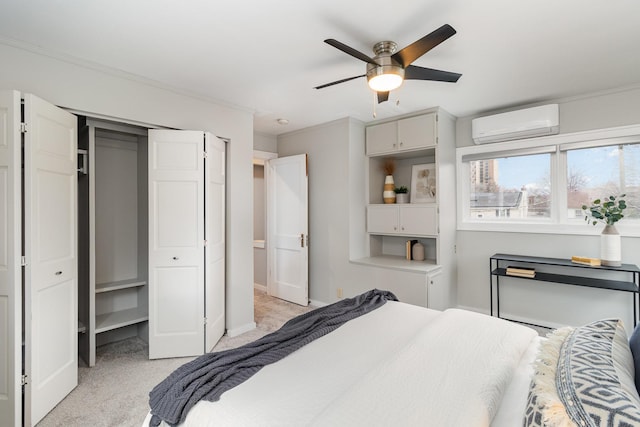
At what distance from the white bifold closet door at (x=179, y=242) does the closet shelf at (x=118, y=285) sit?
0.44 meters

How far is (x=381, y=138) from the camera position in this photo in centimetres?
391

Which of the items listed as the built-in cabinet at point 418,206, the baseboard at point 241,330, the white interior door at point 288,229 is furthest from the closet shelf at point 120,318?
the built-in cabinet at point 418,206

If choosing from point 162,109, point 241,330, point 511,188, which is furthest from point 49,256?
point 511,188

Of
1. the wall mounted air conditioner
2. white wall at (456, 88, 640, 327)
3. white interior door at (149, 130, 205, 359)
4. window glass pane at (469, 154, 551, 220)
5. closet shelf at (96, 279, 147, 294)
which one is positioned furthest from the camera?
window glass pane at (469, 154, 551, 220)

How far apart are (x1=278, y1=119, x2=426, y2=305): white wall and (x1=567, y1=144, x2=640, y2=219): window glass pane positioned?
7.15 feet

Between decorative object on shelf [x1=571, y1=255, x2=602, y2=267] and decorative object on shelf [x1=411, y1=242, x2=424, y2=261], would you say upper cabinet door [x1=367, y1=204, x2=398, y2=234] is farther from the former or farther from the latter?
decorative object on shelf [x1=571, y1=255, x2=602, y2=267]

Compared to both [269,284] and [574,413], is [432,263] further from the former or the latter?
[574,413]

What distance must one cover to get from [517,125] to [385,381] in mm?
Answer: 3156

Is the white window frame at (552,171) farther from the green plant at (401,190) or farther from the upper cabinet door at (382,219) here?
the upper cabinet door at (382,219)

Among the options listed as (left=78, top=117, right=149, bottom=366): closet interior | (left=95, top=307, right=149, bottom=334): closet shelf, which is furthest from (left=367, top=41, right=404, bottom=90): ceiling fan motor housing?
(left=95, top=307, right=149, bottom=334): closet shelf

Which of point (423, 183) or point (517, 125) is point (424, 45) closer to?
point (517, 125)

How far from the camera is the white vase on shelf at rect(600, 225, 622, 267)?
2834mm

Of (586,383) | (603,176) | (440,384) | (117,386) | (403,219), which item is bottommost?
(117,386)

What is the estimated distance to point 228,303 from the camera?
333cm
